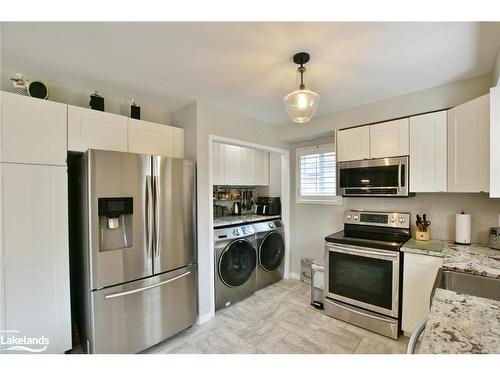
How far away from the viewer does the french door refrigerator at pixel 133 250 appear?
5.45 ft

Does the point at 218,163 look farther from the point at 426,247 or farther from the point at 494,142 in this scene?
the point at 494,142

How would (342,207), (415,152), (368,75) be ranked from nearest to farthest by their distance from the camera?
1. (368,75)
2. (415,152)
3. (342,207)

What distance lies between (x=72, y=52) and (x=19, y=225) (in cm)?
129

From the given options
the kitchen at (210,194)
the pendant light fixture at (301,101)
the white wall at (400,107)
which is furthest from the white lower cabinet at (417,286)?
the pendant light fixture at (301,101)

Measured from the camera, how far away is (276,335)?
2.15 m

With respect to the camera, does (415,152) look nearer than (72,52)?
No

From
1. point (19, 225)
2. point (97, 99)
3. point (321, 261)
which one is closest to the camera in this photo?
point (19, 225)

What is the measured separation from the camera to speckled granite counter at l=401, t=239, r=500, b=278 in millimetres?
1445

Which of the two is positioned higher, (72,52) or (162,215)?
(72,52)

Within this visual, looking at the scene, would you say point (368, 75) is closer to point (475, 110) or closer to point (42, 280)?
point (475, 110)

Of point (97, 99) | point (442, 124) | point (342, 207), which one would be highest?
point (97, 99)

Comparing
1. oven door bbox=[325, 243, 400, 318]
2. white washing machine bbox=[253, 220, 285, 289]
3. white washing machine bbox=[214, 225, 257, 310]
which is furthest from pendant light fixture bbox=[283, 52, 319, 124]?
white washing machine bbox=[253, 220, 285, 289]
